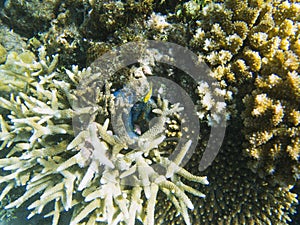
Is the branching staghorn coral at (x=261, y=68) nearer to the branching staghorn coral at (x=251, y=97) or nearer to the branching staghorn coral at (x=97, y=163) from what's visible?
the branching staghorn coral at (x=251, y=97)

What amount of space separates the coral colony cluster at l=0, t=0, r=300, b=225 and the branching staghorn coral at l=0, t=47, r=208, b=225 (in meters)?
0.01

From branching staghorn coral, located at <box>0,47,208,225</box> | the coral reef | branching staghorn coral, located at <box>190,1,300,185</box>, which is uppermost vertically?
branching staghorn coral, located at <box>190,1,300,185</box>

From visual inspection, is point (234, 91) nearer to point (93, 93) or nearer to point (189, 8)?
point (189, 8)

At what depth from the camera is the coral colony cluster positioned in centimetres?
241

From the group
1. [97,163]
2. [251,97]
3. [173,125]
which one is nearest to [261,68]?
[251,97]

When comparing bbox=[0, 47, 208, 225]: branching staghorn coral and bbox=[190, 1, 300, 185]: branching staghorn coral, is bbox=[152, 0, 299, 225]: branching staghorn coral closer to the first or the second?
bbox=[190, 1, 300, 185]: branching staghorn coral

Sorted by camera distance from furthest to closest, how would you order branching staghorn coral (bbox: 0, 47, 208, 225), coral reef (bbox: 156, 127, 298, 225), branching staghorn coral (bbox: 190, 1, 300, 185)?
1. coral reef (bbox: 156, 127, 298, 225)
2. branching staghorn coral (bbox: 0, 47, 208, 225)
3. branching staghorn coral (bbox: 190, 1, 300, 185)

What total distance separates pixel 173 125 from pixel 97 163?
89 centimetres

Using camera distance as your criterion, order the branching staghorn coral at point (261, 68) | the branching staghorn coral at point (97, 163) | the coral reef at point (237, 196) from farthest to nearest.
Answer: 1. the coral reef at point (237, 196)
2. the branching staghorn coral at point (97, 163)
3. the branching staghorn coral at point (261, 68)

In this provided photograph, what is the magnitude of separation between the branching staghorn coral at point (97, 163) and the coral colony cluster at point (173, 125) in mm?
11

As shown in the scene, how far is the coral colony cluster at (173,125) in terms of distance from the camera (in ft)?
7.90

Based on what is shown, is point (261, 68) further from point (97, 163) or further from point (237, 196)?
point (97, 163)

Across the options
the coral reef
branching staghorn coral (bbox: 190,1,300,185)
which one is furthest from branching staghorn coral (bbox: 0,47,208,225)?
branching staghorn coral (bbox: 190,1,300,185)

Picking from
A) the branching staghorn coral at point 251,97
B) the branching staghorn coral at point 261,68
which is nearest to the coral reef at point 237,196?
the branching staghorn coral at point 251,97
